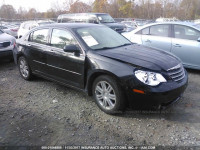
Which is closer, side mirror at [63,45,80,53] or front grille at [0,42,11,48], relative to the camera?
side mirror at [63,45,80,53]

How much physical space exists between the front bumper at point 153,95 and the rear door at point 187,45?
2657 mm

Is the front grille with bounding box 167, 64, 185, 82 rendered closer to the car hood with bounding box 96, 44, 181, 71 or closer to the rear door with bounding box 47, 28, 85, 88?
the car hood with bounding box 96, 44, 181, 71

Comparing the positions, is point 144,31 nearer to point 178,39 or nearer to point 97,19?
point 178,39

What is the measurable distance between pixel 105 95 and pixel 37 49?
86.5 inches

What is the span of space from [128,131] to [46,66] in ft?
8.12

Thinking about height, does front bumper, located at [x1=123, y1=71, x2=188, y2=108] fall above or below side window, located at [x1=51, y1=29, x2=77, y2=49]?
below

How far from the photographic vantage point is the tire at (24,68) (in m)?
5.19

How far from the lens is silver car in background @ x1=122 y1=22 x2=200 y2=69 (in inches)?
216

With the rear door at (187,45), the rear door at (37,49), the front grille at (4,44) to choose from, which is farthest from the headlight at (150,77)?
the front grille at (4,44)

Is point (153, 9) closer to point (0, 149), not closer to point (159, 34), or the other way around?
point (159, 34)

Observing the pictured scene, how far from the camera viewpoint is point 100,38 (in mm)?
4125

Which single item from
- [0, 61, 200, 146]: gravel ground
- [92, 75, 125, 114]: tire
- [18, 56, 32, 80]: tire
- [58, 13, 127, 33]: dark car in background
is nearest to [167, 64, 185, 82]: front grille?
[0, 61, 200, 146]: gravel ground

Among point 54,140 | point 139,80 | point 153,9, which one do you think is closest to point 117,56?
point 139,80

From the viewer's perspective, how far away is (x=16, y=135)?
9.89 feet
